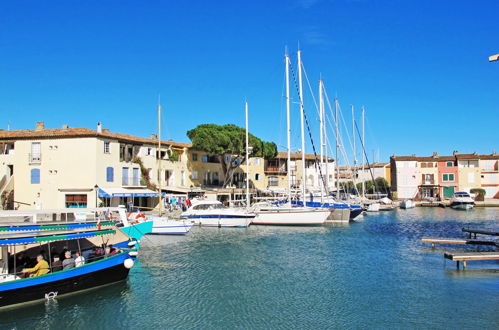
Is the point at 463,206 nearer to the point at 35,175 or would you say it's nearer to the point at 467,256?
the point at 467,256

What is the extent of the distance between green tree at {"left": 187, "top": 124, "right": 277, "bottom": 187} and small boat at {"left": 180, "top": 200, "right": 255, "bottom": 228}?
1367cm

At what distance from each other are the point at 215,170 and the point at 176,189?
11.7 m

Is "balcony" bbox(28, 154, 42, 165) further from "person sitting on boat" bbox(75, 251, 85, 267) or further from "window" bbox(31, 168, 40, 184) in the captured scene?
"person sitting on boat" bbox(75, 251, 85, 267)

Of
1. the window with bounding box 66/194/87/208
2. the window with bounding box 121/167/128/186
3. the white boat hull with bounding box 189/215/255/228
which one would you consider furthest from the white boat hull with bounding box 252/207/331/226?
the window with bounding box 66/194/87/208

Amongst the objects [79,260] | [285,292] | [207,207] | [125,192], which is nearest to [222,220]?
[207,207]

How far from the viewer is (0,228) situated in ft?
60.5

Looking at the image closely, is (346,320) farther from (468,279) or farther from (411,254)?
(411,254)

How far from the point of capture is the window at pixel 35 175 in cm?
4656

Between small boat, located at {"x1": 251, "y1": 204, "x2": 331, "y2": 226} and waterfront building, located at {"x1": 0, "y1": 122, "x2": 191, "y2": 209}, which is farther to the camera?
waterfront building, located at {"x1": 0, "y1": 122, "x2": 191, "y2": 209}

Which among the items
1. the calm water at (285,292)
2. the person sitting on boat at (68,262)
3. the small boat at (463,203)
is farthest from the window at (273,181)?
the person sitting on boat at (68,262)

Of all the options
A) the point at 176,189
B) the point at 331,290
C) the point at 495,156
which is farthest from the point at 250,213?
the point at 495,156

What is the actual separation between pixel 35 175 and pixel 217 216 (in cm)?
2036

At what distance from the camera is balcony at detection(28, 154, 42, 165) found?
1839 inches

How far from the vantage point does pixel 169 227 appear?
35.5 m
